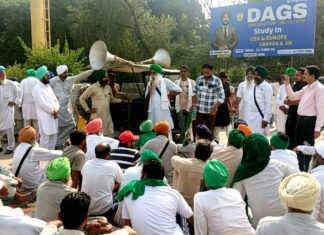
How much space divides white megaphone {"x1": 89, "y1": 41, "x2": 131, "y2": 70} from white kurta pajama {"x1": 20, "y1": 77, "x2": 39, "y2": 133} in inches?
58.7

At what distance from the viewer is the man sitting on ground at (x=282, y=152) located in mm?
3867

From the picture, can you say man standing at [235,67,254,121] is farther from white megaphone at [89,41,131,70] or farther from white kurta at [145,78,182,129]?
white megaphone at [89,41,131,70]

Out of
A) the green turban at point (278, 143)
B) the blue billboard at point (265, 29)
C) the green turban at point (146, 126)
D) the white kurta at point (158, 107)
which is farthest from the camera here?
the blue billboard at point (265, 29)

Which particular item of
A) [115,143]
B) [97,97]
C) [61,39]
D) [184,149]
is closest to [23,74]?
[97,97]

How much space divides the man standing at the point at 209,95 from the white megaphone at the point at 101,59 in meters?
1.95

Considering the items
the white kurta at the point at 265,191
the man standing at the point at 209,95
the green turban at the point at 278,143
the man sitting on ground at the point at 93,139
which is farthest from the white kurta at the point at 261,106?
the white kurta at the point at 265,191

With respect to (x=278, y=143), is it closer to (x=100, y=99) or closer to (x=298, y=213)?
(x=298, y=213)

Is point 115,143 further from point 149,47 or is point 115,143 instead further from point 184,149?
point 149,47

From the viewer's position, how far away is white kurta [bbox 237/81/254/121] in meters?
6.59

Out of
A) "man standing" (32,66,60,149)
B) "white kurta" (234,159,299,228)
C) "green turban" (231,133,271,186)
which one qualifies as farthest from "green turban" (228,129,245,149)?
"man standing" (32,66,60,149)

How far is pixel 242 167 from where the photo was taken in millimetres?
3297

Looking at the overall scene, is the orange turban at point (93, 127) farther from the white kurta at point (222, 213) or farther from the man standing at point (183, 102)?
the man standing at point (183, 102)

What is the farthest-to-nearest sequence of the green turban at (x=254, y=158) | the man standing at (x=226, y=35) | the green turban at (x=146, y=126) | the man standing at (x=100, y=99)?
1. the man standing at (x=226, y=35)
2. the man standing at (x=100, y=99)
3. the green turban at (x=146, y=126)
4. the green turban at (x=254, y=158)

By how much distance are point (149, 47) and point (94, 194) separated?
59.3 feet
